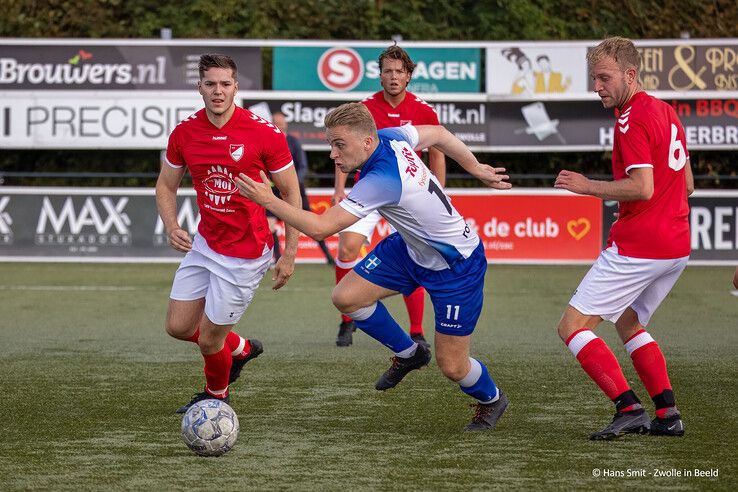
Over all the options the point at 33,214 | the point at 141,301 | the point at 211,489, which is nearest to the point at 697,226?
the point at 141,301

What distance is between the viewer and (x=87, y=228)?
616 inches

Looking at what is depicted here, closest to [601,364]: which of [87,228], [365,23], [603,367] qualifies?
[603,367]

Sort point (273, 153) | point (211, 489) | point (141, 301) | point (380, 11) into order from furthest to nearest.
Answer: point (380, 11) → point (141, 301) → point (273, 153) → point (211, 489)

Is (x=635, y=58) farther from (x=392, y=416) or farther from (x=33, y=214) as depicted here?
(x=33, y=214)

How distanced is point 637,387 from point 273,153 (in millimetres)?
2599

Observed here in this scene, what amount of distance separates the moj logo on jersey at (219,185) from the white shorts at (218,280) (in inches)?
10.8

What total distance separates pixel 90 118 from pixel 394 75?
27.8ft

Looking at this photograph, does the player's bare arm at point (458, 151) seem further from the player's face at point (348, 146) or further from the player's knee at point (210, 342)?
the player's knee at point (210, 342)

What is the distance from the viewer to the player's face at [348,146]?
216 inches

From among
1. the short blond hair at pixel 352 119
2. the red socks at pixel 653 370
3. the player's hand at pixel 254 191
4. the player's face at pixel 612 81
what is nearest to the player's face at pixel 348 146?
the short blond hair at pixel 352 119

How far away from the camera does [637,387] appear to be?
7203 millimetres

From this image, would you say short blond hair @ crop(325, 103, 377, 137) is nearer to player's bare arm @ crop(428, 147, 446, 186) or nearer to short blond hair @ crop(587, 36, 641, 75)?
short blond hair @ crop(587, 36, 641, 75)

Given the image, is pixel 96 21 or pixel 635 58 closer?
pixel 635 58

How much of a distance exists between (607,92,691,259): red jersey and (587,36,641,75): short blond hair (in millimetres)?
155
